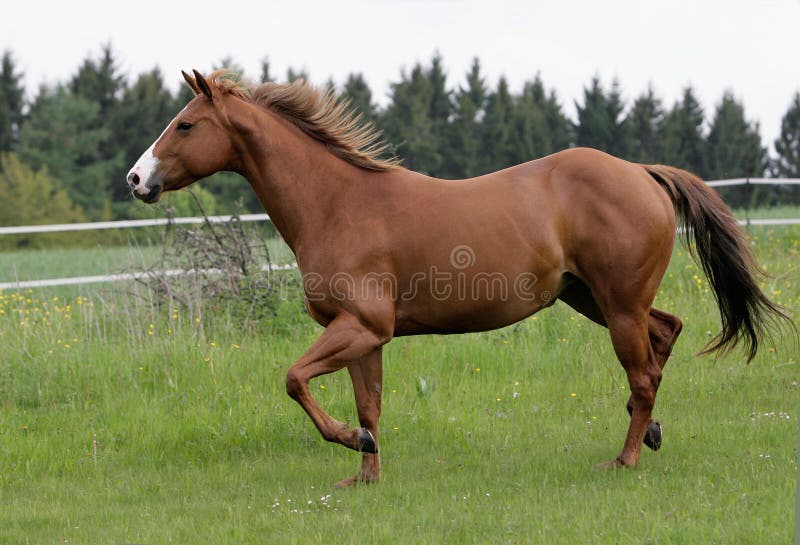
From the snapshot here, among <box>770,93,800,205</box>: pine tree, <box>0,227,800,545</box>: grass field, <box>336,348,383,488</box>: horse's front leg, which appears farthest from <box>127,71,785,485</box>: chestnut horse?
<box>770,93,800,205</box>: pine tree

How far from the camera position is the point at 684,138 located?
133ft

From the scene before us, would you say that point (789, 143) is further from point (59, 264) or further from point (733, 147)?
point (59, 264)

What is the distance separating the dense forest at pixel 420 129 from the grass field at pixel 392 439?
30613 millimetres

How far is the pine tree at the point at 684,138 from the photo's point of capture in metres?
39.7

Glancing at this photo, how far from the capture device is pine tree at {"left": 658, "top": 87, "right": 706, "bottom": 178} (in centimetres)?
3966

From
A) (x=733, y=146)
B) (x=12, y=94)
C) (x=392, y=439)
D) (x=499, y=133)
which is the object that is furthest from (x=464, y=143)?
(x=392, y=439)

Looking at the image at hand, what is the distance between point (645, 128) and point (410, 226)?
38396 mm

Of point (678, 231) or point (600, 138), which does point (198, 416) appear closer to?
point (678, 231)

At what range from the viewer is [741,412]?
6.78 meters

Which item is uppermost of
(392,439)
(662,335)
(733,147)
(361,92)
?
(361,92)

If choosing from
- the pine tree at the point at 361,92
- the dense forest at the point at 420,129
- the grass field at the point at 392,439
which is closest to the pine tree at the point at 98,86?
the dense forest at the point at 420,129

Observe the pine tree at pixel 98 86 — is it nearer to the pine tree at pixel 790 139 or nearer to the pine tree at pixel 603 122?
the pine tree at pixel 603 122

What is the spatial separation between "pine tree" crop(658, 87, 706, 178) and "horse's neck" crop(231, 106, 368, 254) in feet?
119

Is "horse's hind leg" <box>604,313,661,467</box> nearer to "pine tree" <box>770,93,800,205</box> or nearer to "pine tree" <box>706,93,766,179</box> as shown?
"pine tree" <box>706,93,766,179</box>
